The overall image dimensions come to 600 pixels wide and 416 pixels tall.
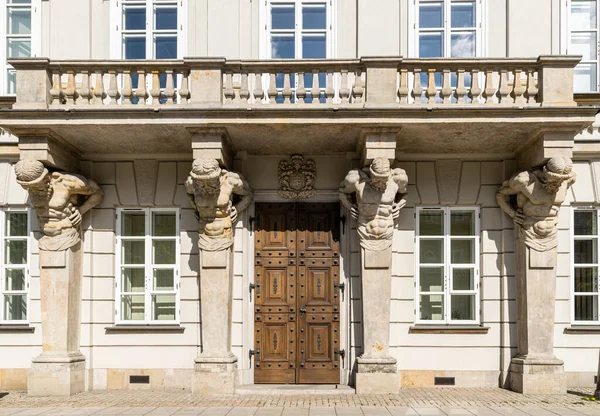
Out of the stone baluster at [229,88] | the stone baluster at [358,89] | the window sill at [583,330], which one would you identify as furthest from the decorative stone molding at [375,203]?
the window sill at [583,330]

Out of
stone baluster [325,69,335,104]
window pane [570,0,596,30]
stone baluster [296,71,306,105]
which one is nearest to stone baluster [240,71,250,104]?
stone baluster [296,71,306,105]

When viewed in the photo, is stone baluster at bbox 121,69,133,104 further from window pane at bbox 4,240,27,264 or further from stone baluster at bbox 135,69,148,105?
window pane at bbox 4,240,27,264

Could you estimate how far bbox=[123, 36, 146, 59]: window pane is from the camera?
11.4 m

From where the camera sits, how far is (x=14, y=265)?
1103cm

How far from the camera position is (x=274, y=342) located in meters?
11.0

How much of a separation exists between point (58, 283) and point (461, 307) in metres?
6.86

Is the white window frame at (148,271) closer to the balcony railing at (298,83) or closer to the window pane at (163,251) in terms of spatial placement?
the window pane at (163,251)

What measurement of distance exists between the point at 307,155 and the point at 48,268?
187 inches

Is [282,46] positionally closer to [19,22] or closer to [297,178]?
[297,178]

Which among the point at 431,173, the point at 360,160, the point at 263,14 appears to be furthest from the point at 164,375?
the point at 263,14

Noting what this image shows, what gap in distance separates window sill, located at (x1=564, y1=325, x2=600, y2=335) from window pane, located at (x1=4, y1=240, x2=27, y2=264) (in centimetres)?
949

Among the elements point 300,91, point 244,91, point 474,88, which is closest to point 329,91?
point 300,91

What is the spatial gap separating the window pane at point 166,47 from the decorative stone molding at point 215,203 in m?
2.69

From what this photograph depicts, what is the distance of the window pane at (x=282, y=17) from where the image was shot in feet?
37.1
